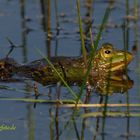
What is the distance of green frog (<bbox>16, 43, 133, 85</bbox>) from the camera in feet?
22.6

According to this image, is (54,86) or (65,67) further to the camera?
(65,67)

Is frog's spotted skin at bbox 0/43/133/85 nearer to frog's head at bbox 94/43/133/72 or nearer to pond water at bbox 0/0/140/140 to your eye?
frog's head at bbox 94/43/133/72

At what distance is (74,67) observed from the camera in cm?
698

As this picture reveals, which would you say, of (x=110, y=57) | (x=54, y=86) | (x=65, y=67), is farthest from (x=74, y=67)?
(x=54, y=86)

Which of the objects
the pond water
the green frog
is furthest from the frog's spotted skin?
the pond water

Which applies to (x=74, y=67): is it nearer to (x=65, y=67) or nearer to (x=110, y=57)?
(x=65, y=67)

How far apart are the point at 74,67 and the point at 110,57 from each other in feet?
1.02

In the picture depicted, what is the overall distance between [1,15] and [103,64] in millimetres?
1996

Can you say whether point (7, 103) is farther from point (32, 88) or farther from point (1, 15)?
point (1, 15)

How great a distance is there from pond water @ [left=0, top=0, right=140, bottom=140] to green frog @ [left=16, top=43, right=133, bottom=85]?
161 mm

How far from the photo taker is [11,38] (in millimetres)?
7957

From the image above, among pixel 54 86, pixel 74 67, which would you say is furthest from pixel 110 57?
pixel 54 86

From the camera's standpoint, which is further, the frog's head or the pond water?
the frog's head

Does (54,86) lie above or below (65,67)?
below
